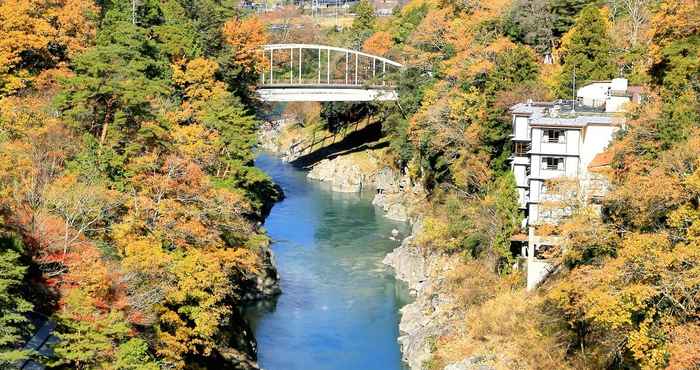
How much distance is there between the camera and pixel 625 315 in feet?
61.6

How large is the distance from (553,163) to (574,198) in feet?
10.3

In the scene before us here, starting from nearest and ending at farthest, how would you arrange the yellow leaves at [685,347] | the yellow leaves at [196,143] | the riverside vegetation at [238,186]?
the yellow leaves at [685,347] < the riverside vegetation at [238,186] < the yellow leaves at [196,143]

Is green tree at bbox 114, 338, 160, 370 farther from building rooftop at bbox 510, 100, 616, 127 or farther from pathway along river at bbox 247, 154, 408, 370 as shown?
building rooftop at bbox 510, 100, 616, 127

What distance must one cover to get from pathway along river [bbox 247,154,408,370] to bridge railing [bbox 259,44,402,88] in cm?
865

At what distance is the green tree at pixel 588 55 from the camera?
36.5 m

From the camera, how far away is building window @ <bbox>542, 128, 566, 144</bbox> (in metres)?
28.5

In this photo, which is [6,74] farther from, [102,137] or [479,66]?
[479,66]

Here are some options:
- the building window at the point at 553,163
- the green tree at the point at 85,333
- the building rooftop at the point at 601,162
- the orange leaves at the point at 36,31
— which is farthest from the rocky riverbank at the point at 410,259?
the orange leaves at the point at 36,31

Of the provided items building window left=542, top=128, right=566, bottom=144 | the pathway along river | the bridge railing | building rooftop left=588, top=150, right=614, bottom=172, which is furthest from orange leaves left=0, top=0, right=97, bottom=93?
building rooftop left=588, top=150, right=614, bottom=172

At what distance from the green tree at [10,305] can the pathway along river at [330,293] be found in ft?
38.2

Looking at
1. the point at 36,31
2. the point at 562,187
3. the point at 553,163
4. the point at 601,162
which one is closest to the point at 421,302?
the point at 553,163

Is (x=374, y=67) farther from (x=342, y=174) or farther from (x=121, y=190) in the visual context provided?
(x=121, y=190)

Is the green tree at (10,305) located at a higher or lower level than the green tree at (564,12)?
lower

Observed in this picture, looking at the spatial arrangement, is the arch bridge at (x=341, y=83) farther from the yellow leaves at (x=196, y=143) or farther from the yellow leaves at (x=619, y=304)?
the yellow leaves at (x=619, y=304)
